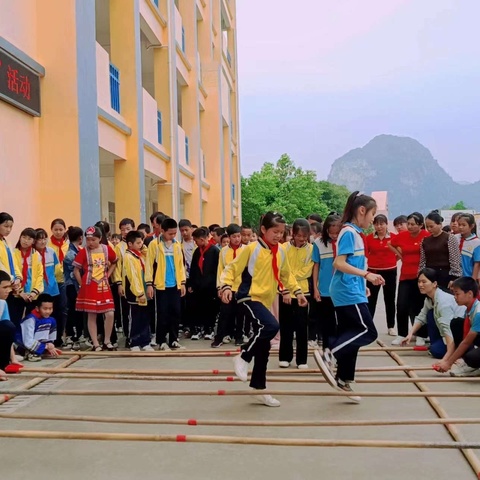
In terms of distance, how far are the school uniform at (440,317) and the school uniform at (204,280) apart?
3.00 metres

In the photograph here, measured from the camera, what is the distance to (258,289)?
550cm

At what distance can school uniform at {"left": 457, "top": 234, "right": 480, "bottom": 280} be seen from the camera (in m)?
7.77

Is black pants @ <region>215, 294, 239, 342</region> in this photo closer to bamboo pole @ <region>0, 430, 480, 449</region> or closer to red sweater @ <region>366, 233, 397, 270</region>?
red sweater @ <region>366, 233, 397, 270</region>

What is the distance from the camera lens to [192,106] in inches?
855

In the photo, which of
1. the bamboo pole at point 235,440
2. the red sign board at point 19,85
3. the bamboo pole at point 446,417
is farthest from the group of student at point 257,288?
the red sign board at point 19,85

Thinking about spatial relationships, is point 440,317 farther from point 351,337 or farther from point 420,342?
point 351,337

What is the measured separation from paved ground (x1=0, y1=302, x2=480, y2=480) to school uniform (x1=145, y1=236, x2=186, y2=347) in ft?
6.85

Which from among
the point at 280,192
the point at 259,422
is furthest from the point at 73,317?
the point at 280,192

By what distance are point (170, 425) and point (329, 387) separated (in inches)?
72.5

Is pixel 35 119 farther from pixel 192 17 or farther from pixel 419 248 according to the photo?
pixel 192 17

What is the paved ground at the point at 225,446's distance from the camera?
11.9ft

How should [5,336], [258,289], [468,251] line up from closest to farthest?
[258,289]
[5,336]
[468,251]

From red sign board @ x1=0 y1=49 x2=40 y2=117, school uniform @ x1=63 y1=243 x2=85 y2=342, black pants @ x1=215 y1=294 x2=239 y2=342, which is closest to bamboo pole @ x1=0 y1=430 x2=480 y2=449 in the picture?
school uniform @ x1=63 y1=243 x2=85 y2=342

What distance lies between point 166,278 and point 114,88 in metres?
6.18
